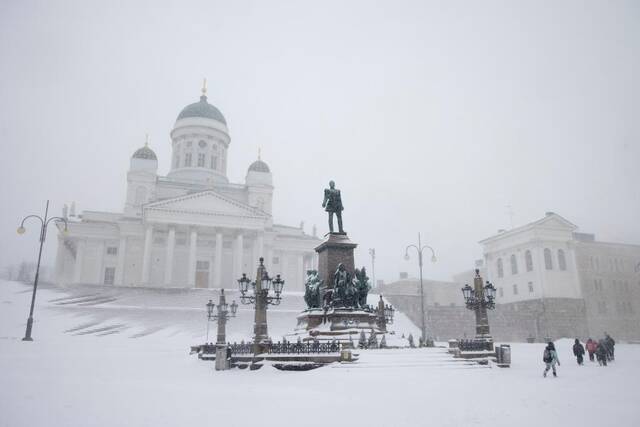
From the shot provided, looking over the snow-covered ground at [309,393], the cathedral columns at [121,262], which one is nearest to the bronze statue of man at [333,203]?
the snow-covered ground at [309,393]

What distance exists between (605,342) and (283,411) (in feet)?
64.4

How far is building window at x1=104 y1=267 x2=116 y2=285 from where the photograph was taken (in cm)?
6203

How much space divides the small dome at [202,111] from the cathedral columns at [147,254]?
25.4 meters

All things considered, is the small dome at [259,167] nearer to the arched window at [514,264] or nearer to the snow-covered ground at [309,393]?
the arched window at [514,264]

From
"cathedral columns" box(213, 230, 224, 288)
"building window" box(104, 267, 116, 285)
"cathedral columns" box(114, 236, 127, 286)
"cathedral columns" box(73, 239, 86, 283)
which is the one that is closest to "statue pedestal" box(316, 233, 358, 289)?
"cathedral columns" box(213, 230, 224, 288)

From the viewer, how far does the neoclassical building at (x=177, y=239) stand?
2336 inches

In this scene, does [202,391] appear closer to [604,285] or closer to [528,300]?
[528,300]

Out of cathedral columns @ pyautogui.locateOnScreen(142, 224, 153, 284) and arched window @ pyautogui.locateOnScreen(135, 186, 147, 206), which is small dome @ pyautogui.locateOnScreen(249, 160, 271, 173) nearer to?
arched window @ pyautogui.locateOnScreen(135, 186, 147, 206)

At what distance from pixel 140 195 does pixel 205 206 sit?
1259cm

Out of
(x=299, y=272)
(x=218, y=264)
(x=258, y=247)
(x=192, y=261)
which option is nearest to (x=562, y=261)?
(x=299, y=272)

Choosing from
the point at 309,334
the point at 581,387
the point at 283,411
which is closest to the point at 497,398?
the point at 581,387

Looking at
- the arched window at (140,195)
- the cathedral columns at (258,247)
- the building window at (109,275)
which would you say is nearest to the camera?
the building window at (109,275)

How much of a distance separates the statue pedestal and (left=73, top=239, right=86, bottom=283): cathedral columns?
169 ft

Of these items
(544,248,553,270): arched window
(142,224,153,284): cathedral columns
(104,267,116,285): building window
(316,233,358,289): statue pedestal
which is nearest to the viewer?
(316,233,358,289): statue pedestal
